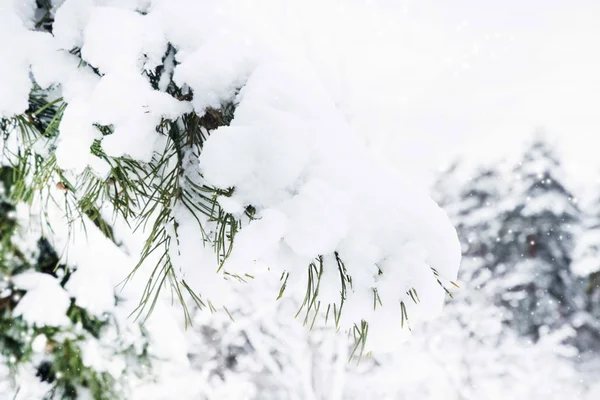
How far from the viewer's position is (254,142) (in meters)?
0.55

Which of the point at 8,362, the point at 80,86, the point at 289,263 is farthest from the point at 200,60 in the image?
the point at 8,362

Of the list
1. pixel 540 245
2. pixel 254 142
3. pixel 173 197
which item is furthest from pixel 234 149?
pixel 540 245

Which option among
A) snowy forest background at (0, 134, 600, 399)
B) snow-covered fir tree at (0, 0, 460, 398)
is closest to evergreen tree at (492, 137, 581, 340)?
snowy forest background at (0, 134, 600, 399)

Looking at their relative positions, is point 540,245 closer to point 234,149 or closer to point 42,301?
point 42,301

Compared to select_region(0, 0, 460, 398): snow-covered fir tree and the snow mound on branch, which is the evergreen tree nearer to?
the snow mound on branch

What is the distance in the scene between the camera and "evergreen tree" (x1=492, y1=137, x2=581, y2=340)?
7.90m

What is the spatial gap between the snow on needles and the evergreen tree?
7989 millimetres

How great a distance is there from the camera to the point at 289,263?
543 mm

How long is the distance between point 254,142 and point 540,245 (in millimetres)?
8960

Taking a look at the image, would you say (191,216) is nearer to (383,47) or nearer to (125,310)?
(125,310)

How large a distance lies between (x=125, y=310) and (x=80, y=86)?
102cm

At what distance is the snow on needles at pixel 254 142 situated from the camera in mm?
535

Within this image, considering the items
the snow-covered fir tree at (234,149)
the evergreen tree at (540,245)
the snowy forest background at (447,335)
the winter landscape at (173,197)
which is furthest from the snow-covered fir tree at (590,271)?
the snow-covered fir tree at (234,149)

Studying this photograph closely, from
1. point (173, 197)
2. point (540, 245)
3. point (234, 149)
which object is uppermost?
point (234, 149)
